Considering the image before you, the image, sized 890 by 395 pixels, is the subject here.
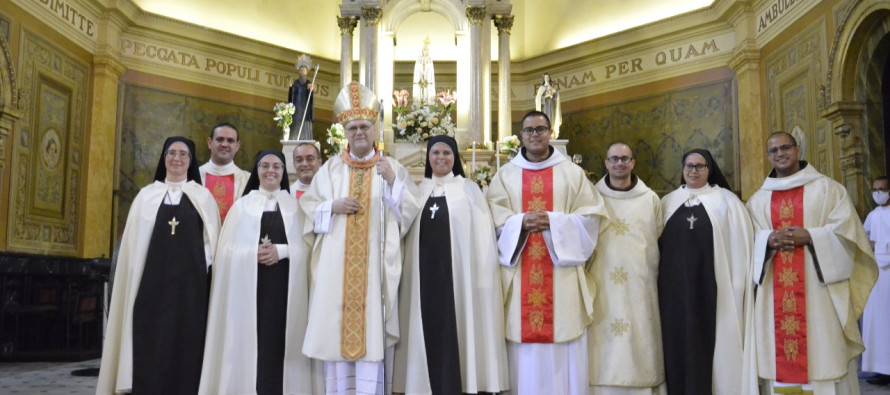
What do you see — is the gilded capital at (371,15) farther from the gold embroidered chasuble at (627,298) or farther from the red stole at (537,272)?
the gold embroidered chasuble at (627,298)

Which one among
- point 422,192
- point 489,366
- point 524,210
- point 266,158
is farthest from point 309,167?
point 489,366

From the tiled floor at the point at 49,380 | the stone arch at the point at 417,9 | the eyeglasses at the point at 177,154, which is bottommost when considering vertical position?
the tiled floor at the point at 49,380

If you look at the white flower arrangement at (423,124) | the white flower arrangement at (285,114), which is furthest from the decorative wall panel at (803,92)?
the white flower arrangement at (285,114)

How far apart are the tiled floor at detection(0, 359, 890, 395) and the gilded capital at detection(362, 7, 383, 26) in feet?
18.8

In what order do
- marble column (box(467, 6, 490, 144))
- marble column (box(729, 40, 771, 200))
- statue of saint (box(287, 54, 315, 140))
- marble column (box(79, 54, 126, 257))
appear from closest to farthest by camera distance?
marble column (box(729, 40, 771, 200)), marble column (box(79, 54, 126, 257)), statue of saint (box(287, 54, 315, 140)), marble column (box(467, 6, 490, 144))

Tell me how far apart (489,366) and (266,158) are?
185 centimetres

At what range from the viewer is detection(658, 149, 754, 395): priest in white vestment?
489 centimetres

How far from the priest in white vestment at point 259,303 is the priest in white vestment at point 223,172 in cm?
107

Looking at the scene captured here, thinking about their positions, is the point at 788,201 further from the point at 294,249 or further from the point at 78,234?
the point at 78,234

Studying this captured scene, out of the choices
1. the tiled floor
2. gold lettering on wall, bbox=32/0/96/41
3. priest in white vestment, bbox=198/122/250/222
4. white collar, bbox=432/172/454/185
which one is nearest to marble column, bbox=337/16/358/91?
gold lettering on wall, bbox=32/0/96/41

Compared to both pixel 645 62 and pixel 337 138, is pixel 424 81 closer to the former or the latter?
pixel 337 138

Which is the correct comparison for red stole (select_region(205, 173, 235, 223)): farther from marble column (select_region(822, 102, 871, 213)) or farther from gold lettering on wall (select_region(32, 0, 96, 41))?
marble column (select_region(822, 102, 871, 213))

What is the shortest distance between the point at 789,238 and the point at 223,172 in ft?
12.8

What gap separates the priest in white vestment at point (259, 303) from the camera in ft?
15.7
